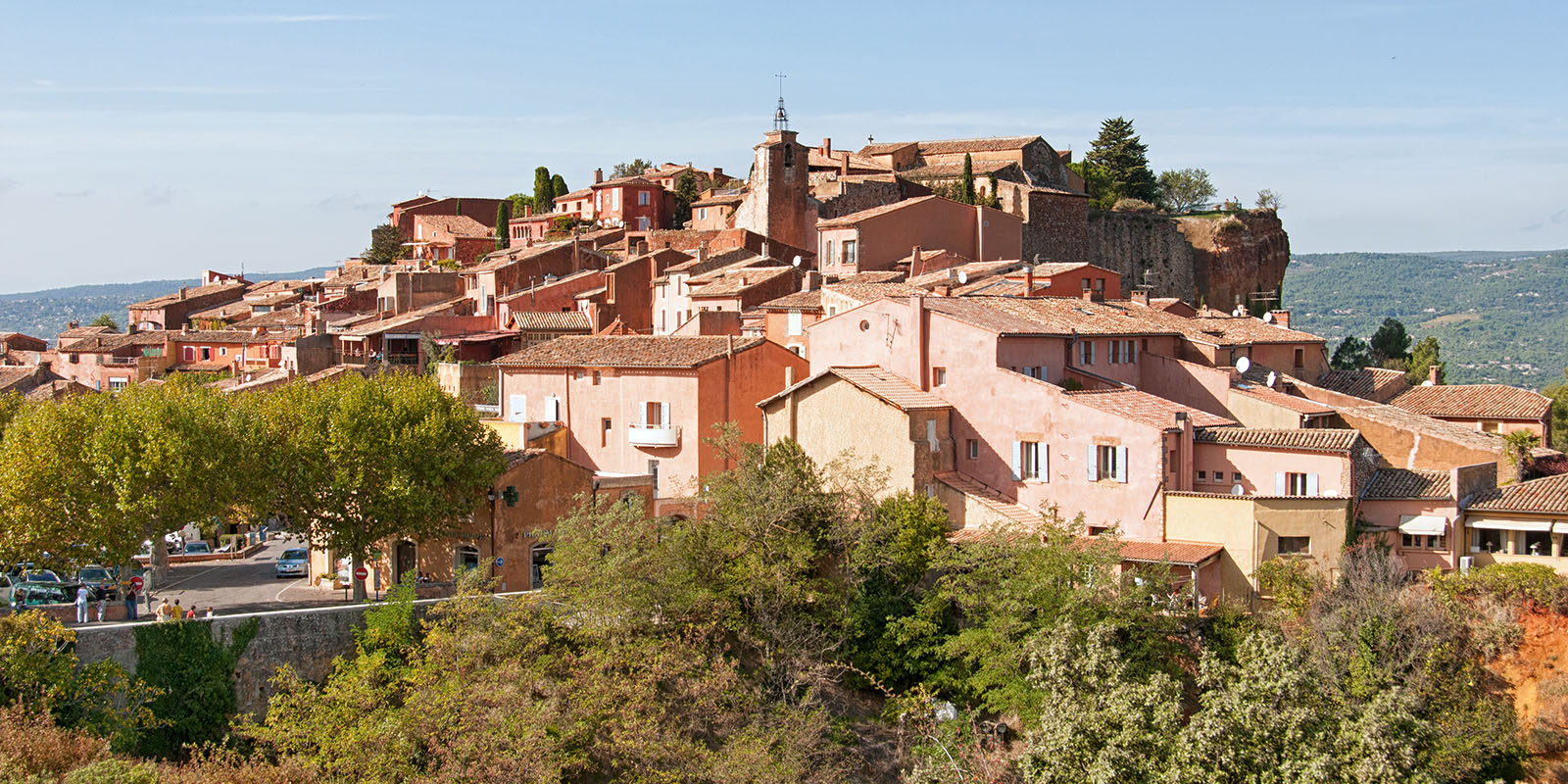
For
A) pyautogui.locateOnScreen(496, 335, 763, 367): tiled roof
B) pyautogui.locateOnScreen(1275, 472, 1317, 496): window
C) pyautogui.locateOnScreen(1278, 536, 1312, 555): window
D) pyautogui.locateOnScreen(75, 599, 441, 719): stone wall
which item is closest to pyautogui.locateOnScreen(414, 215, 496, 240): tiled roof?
pyautogui.locateOnScreen(496, 335, 763, 367): tiled roof

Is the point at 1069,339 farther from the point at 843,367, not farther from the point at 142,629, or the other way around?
the point at 142,629

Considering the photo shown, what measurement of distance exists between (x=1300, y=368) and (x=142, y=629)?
105ft

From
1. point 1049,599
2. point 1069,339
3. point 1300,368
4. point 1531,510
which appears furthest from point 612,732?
point 1300,368

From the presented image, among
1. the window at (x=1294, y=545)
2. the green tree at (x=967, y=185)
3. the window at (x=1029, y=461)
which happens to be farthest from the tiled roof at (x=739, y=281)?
the window at (x=1294, y=545)

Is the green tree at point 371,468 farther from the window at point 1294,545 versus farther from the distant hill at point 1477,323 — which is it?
the distant hill at point 1477,323

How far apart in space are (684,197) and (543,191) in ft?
34.9

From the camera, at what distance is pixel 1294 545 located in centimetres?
2962

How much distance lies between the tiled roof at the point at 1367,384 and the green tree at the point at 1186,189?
133 feet

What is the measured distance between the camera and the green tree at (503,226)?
251 feet

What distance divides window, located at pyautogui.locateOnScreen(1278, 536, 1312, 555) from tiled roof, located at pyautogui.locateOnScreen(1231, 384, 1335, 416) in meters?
5.21

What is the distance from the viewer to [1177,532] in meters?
30.1

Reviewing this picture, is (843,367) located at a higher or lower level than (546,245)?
lower

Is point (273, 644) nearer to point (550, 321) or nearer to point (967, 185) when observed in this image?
point (550, 321)

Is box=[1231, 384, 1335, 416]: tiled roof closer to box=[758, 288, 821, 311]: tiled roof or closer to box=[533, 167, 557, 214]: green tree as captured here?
box=[758, 288, 821, 311]: tiled roof
